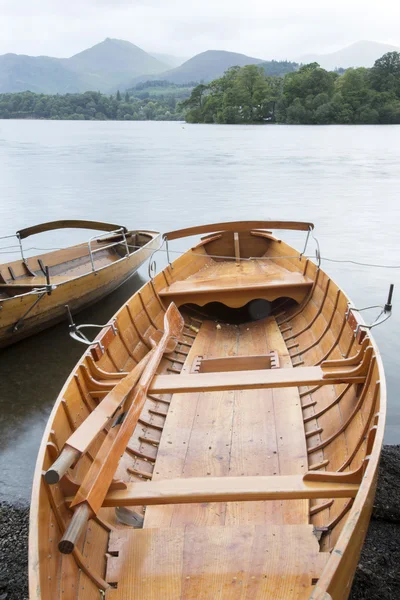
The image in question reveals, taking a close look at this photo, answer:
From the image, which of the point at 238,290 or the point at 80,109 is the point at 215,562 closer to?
the point at 238,290

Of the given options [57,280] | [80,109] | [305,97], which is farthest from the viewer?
[80,109]

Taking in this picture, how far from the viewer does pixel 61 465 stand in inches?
122

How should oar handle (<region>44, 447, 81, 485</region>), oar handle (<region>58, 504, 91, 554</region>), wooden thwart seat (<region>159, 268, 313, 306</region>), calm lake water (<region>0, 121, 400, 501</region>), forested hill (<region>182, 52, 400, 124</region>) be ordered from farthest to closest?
forested hill (<region>182, 52, 400, 124</region>) < calm lake water (<region>0, 121, 400, 501</region>) < wooden thwart seat (<region>159, 268, 313, 306</region>) < oar handle (<region>44, 447, 81, 485</region>) < oar handle (<region>58, 504, 91, 554</region>)

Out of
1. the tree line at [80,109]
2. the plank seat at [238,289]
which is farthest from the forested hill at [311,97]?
the plank seat at [238,289]

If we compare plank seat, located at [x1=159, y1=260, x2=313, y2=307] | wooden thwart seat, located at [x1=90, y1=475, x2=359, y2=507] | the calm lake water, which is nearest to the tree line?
the calm lake water

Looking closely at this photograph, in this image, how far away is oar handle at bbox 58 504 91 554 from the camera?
2723 mm

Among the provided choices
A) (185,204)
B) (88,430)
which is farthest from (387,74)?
(88,430)

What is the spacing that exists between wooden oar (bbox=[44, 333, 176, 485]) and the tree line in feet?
544

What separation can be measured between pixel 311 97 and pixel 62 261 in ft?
319

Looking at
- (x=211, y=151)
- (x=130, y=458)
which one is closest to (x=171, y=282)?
(x=130, y=458)

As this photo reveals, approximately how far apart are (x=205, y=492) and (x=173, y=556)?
0.54 meters

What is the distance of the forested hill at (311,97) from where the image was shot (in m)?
91.1

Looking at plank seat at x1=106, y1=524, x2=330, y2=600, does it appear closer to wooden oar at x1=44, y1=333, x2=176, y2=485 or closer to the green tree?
wooden oar at x1=44, y1=333, x2=176, y2=485

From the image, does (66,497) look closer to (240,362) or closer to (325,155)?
(240,362)
